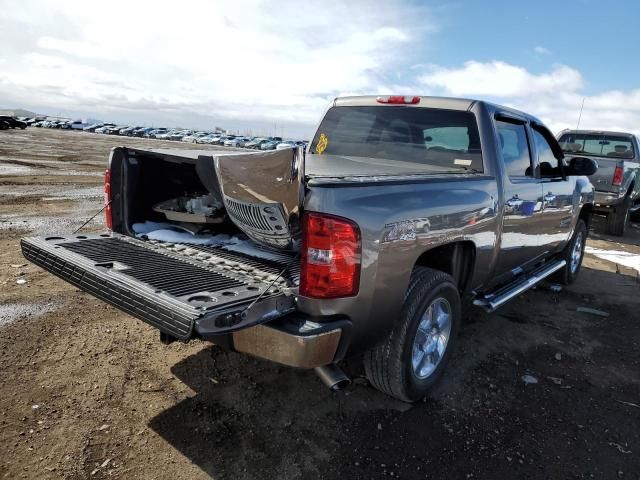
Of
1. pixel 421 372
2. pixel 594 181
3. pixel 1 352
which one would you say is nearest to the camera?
pixel 421 372

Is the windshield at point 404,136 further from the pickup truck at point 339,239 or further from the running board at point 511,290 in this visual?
the running board at point 511,290

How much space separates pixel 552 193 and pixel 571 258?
5.95 ft

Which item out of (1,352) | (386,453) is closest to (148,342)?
(1,352)

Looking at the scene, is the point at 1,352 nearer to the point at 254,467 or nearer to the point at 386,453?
the point at 254,467

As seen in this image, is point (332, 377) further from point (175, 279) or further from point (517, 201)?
point (517, 201)

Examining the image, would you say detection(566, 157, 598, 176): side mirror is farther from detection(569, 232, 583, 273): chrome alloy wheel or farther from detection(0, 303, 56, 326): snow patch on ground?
detection(0, 303, 56, 326): snow patch on ground

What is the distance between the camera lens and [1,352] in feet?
10.8

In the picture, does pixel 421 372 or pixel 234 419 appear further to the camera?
pixel 421 372

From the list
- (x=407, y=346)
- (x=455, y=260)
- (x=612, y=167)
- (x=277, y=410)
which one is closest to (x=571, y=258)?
(x=455, y=260)

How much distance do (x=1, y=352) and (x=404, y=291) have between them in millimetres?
2863

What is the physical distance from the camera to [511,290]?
3.88 m

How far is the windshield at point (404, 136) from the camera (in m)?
3.69

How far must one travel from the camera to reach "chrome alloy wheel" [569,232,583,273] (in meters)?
5.93

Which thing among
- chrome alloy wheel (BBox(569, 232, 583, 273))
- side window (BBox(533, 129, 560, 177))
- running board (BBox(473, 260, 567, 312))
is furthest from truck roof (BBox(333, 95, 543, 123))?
chrome alloy wheel (BBox(569, 232, 583, 273))
